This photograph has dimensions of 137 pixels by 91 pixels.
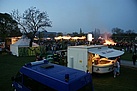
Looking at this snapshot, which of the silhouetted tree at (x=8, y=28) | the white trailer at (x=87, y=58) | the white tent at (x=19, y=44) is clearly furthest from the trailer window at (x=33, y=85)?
the silhouetted tree at (x=8, y=28)

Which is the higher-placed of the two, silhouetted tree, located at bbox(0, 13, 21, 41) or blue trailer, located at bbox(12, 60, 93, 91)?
silhouetted tree, located at bbox(0, 13, 21, 41)

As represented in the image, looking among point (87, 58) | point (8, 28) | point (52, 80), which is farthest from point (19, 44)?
point (52, 80)

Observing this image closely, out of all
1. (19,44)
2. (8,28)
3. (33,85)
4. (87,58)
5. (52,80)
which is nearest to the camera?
(52,80)

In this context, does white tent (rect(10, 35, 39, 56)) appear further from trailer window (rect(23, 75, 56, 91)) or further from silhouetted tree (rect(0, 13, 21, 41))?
trailer window (rect(23, 75, 56, 91))

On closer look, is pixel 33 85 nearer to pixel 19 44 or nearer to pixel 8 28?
pixel 19 44

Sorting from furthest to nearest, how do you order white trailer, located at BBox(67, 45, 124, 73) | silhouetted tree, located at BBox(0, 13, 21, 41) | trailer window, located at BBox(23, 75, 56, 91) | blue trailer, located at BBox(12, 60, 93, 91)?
silhouetted tree, located at BBox(0, 13, 21, 41) → white trailer, located at BBox(67, 45, 124, 73) → trailer window, located at BBox(23, 75, 56, 91) → blue trailer, located at BBox(12, 60, 93, 91)

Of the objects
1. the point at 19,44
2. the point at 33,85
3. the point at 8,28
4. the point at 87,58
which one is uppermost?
the point at 8,28

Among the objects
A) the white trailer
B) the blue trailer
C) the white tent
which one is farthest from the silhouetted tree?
the blue trailer

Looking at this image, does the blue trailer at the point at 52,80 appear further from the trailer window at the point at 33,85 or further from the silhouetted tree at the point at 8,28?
the silhouetted tree at the point at 8,28

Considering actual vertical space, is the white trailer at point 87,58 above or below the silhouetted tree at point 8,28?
below

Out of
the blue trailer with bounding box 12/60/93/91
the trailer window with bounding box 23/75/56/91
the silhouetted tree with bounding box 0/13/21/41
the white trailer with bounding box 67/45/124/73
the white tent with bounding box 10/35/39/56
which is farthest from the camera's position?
the silhouetted tree with bounding box 0/13/21/41

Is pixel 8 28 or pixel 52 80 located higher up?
pixel 8 28

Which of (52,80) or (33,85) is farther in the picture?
(33,85)

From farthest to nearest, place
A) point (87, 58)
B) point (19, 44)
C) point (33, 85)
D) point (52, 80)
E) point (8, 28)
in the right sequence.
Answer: point (8, 28)
point (19, 44)
point (87, 58)
point (33, 85)
point (52, 80)
